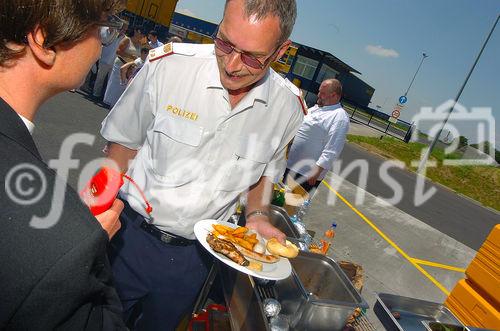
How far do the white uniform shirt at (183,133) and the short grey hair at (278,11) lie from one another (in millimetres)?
361

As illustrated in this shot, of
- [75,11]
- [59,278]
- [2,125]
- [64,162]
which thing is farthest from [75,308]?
[64,162]

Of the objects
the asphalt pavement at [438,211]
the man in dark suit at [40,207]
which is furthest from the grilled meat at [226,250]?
the asphalt pavement at [438,211]

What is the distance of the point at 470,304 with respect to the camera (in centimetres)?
251

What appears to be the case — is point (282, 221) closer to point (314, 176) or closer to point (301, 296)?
point (301, 296)

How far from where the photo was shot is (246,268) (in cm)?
170

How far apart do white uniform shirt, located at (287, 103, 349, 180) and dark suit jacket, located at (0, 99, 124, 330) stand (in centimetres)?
501

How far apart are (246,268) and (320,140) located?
4.26 metres

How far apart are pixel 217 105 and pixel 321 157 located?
3807mm

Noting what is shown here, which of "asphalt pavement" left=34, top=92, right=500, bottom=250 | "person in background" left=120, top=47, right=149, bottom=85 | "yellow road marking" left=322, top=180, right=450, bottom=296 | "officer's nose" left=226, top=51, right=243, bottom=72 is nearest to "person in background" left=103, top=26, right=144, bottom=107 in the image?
"person in background" left=120, top=47, right=149, bottom=85

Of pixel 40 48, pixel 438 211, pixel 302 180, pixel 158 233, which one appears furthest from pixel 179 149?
pixel 438 211

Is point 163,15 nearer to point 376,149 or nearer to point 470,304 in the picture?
point 376,149

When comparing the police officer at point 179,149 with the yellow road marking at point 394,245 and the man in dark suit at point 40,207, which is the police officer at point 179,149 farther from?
the yellow road marking at point 394,245

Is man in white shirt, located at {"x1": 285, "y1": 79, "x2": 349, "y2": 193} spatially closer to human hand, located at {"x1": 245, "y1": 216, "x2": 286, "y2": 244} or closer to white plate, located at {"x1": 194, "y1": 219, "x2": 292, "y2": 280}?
human hand, located at {"x1": 245, "y1": 216, "x2": 286, "y2": 244}

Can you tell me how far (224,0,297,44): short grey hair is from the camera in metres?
1.67
